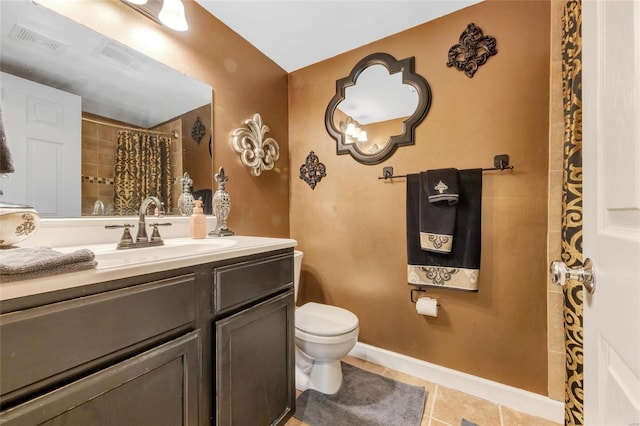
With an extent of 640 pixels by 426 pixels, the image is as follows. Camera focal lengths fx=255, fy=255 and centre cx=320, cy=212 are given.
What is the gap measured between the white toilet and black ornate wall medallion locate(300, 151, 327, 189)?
0.67 meters

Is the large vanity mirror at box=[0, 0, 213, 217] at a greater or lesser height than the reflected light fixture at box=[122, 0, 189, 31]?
lesser

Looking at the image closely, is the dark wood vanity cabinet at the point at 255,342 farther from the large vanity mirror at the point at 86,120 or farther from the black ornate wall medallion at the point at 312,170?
the black ornate wall medallion at the point at 312,170

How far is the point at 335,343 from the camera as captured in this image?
1.40 metres

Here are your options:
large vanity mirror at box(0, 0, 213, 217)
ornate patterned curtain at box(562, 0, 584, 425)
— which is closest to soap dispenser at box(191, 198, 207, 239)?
large vanity mirror at box(0, 0, 213, 217)

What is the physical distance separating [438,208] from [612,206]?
1.09m

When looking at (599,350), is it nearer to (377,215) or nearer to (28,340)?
(28,340)

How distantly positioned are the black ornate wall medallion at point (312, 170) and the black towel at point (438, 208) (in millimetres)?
784

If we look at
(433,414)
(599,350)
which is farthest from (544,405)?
(599,350)

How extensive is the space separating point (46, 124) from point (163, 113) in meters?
0.48

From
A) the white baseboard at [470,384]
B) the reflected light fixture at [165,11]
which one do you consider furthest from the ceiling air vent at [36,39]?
the white baseboard at [470,384]

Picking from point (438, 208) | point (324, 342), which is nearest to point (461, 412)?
point (324, 342)

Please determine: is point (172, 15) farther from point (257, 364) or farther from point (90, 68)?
point (257, 364)

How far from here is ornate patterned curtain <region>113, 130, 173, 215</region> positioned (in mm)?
1193

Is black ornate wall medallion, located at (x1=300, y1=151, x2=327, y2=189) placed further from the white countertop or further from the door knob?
the door knob
